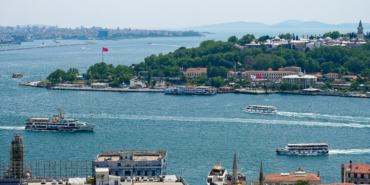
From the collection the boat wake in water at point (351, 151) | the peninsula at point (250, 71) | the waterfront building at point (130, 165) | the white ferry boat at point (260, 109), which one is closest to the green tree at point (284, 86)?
the peninsula at point (250, 71)

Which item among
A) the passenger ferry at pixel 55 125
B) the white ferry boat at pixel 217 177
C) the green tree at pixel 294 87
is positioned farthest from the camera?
the green tree at pixel 294 87

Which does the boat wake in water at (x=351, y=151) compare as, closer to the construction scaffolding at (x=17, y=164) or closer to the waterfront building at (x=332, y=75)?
the construction scaffolding at (x=17, y=164)

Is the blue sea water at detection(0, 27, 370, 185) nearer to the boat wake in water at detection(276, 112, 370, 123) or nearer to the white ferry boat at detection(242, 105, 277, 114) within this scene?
the boat wake in water at detection(276, 112, 370, 123)

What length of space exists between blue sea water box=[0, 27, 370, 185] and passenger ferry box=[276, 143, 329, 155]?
480 millimetres

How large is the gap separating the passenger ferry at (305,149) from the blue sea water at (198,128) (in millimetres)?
480

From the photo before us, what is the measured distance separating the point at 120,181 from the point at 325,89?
44210 mm

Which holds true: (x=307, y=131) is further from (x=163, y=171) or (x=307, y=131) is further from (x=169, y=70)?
(x=169, y=70)

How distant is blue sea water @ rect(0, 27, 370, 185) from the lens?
33.2m

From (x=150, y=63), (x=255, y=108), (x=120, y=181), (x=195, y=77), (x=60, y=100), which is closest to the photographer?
(x=120, y=181)

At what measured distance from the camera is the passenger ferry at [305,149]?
3497 centimetres

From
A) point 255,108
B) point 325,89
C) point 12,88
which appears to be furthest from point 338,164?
point 12,88

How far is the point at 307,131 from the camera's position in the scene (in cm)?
4162

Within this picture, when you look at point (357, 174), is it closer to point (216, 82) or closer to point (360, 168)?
point (360, 168)

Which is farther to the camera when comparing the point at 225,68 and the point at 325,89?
the point at 225,68
